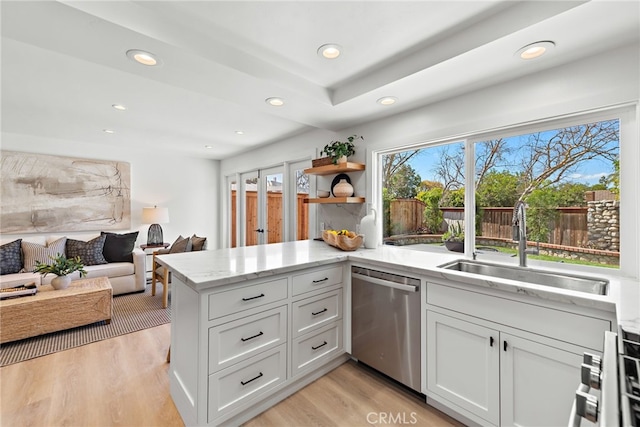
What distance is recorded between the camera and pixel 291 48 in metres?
1.81

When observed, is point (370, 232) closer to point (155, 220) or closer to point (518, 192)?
point (518, 192)

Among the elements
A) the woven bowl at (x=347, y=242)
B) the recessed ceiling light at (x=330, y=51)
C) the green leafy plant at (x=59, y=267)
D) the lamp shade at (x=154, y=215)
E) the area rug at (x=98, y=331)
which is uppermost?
the recessed ceiling light at (x=330, y=51)

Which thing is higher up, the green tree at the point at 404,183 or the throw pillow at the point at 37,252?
the green tree at the point at 404,183

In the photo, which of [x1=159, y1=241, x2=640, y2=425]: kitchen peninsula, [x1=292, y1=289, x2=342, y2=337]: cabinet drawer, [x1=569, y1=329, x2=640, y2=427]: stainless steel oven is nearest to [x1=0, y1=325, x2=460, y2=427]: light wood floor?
[x1=159, y1=241, x2=640, y2=425]: kitchen peninsula

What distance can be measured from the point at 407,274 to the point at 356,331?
0.67 metres

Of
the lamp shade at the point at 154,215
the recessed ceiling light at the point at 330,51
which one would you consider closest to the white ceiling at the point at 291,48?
the recessed ceiling light at the point at 330,51

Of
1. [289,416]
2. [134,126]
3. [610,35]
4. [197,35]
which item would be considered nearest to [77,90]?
[134,126]

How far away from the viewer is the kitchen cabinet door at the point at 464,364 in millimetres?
1485

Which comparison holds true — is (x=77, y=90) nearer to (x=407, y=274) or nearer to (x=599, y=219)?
(x=407, y=274)

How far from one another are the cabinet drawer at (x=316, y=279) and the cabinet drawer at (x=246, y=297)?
0.11 m

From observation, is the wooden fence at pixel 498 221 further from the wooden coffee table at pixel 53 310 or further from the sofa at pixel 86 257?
the sofa at pixel 86 257

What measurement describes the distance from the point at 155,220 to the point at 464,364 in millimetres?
4785

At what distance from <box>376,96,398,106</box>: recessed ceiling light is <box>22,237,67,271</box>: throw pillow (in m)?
4.30

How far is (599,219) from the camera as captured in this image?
1.72 metres
